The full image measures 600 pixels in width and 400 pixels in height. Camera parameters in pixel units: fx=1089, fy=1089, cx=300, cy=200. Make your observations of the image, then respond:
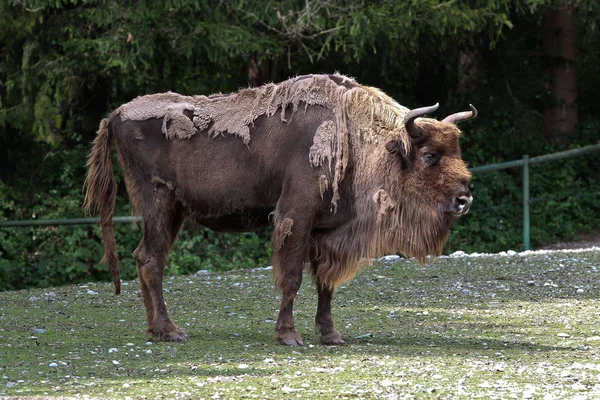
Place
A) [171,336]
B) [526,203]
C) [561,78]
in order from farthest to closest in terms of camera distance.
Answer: [561,78] → [526,203] → [171,336]

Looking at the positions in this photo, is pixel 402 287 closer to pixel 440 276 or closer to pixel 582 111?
pixel 440 276

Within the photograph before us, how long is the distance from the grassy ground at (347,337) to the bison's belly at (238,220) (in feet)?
2.86

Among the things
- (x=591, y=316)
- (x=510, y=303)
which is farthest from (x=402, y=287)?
(x=591, y=316)

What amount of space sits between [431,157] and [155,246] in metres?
2.30

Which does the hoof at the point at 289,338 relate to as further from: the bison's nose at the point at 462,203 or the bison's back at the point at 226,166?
the bison's nose at the point at 462,203

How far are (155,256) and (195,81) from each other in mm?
8856

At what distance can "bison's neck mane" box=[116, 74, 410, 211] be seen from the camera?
8406 mm

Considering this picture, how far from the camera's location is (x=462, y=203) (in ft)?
27.3

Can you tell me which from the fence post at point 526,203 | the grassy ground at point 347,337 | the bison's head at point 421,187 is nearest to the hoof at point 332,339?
the grassy ground at point 347,337

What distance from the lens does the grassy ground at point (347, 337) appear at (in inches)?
255

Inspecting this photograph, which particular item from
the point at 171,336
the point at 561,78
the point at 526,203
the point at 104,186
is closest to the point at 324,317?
the point at 171,336

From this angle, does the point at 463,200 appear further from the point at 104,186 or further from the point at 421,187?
the point at 104,186

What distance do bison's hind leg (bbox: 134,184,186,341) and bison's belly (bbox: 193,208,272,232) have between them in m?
0.26

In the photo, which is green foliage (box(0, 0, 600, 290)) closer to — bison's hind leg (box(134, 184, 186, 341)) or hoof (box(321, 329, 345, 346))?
bison's hind leg (box(134, 184, 186, 341))
